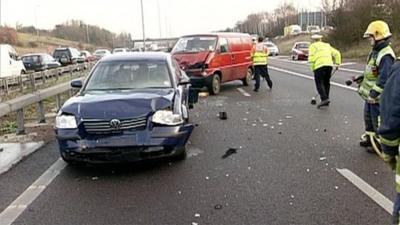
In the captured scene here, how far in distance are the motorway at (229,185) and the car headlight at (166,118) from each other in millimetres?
608

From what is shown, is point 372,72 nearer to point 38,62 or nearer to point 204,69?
point 204,69

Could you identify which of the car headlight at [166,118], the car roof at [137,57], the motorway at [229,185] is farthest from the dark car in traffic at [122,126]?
the car roof at [137,57]

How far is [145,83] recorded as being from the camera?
7906 millimetres

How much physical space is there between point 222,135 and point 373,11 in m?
34.9

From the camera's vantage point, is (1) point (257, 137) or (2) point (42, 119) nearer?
(1) point (257, 137)

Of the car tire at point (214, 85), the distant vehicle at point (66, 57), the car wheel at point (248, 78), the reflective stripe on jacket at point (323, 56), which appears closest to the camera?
the reflective stripe on jacket at point (323, 56)

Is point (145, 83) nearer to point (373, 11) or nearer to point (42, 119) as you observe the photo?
point (42, 119)

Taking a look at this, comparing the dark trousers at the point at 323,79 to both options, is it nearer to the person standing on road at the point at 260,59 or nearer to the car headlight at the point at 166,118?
the person standing on road at the point at 260,59

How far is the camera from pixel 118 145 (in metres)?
6.29

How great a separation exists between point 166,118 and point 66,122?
1.30m

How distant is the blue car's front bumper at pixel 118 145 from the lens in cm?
630

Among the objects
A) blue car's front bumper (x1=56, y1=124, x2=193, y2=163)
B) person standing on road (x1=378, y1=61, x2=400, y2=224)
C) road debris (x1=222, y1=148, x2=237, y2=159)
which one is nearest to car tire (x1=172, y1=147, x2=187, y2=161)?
blue car's front bumper (x1=56, y1=124, x2=193, y2=163)

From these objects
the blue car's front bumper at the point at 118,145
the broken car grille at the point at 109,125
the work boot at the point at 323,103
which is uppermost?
the broken car grille at the point at 109,125

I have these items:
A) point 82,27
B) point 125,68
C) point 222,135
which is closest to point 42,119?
point 125,68
